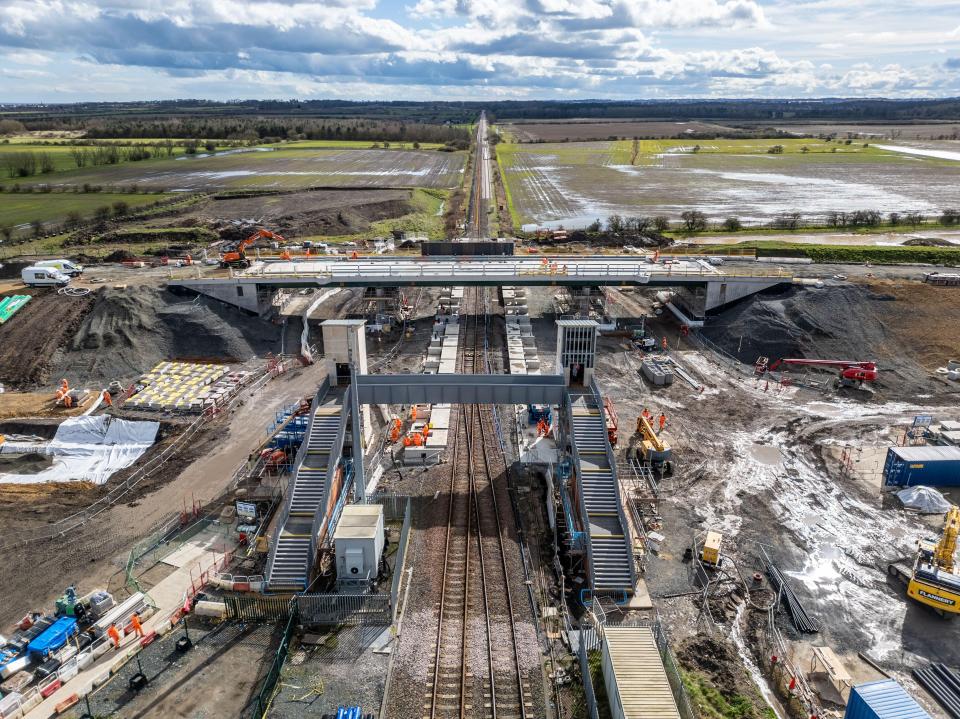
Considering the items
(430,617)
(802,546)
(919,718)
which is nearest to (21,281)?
(430,617)

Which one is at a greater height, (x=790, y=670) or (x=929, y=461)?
(x=929, y=461)

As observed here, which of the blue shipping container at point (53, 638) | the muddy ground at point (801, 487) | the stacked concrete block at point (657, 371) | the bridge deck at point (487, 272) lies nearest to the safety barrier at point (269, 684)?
the blue shipping container at point (53, 638)

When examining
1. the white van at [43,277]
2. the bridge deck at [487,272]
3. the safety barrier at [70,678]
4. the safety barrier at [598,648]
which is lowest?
the safety barrier at [70,678]

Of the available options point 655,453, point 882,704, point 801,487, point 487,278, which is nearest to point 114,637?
point 882,704

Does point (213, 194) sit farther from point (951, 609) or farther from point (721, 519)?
point (951, 609)

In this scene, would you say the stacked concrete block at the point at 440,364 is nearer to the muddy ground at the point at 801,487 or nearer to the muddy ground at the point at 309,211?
the muddy ground at the point at 801,487

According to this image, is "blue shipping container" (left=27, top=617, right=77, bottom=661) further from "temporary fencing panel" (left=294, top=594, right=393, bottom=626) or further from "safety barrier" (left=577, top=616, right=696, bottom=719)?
"safety barrier" (left=577, top=616, right=696, bottom=719)

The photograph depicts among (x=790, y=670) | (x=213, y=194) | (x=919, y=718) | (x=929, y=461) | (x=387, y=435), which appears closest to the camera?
(x=919, y=718)
